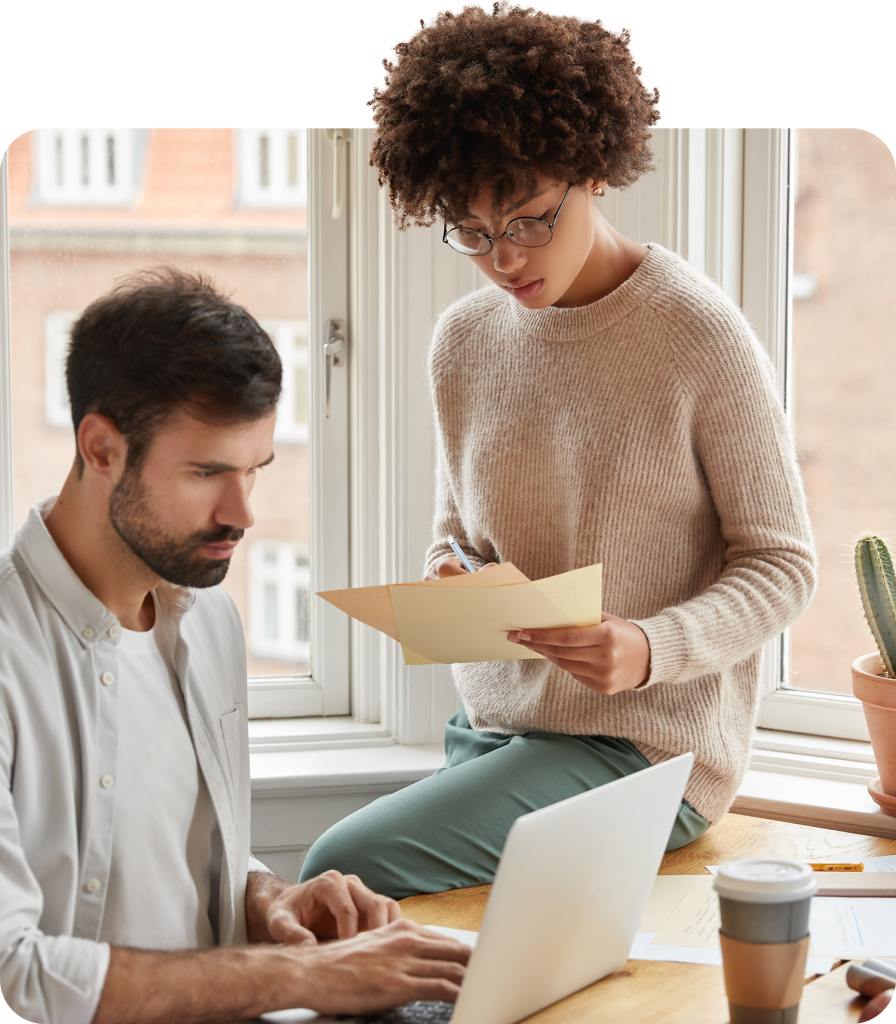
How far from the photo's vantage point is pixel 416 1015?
0.99 metres

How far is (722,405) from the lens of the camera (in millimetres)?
1447

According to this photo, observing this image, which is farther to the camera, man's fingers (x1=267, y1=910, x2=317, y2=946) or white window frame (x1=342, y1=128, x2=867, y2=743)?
white window frame (x1=342, y1=128, x2=867, y2=743)

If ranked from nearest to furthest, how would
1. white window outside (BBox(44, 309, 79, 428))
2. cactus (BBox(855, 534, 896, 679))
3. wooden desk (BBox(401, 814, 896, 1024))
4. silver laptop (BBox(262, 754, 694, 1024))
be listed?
silver laptop (BBox(262, 754, 694, 1024)) → wooden desk (BBox(401, 814, 896, 1024)) → cactus (BBox(855, 534, 896, 679)) → white window outside (BBox(44, 309, 79, 428))

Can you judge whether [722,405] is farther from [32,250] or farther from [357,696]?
[32,250]

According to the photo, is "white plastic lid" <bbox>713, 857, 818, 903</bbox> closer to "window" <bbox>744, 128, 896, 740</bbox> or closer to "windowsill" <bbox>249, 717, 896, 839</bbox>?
"windowsill" <bbox>249, 717, 896, 839</bbox>

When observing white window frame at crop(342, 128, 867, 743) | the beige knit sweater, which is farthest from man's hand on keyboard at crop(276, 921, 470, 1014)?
white window frame at crop(342, 128, 867, 743)

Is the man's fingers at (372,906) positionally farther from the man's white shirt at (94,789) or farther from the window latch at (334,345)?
the window latch at (334,345)

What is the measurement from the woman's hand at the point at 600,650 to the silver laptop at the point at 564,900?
28cm

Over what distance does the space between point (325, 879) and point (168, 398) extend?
0.53m

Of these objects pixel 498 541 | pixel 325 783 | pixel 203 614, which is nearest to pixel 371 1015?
pixel 203 614

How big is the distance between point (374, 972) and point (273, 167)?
1665 mm

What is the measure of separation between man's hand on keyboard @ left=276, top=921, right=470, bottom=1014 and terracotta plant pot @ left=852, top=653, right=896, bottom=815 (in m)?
0.96

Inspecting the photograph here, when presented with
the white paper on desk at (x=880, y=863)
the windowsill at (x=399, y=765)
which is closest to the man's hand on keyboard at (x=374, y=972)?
the white paper on desk at (x=880, y=863)

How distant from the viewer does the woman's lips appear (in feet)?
4.71
